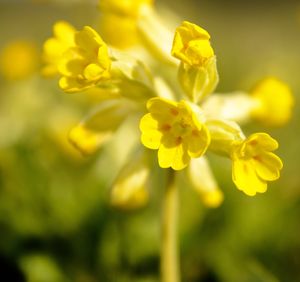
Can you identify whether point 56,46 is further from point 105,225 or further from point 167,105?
point 105,225

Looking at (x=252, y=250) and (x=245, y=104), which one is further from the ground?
(x=245, y=104)

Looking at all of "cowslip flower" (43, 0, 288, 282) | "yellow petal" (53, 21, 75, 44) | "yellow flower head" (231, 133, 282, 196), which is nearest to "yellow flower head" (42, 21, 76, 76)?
"yellow petal" (53, 21, 75, 44)

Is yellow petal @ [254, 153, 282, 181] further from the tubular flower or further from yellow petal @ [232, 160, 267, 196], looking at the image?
the tubular flower

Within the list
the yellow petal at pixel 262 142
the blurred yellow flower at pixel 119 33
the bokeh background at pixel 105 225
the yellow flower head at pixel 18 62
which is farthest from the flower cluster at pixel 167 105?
the yellow flower head at pixel 18 62

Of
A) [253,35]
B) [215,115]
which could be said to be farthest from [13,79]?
[253,35]

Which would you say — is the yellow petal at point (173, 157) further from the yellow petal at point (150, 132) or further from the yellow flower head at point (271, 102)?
the yellow flower head at point (271, 102)

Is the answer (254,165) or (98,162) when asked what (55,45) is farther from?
(98,162)
